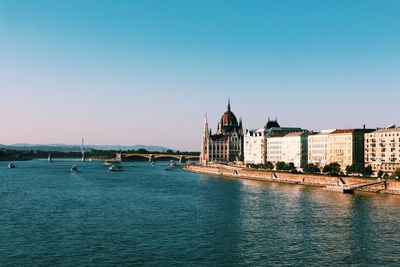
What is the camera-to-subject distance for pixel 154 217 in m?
43.4

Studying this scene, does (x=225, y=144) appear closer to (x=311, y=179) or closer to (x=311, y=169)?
(x=311, y=169)

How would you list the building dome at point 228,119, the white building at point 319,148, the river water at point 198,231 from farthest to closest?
the building dome at point 228,119 → the white building at point 319,148 → the river water at point 198,231

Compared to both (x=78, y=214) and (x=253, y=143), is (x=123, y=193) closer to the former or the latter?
(x=78, y=214)

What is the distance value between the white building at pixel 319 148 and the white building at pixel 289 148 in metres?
2.87

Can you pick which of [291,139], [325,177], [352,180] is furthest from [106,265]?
[291,139]

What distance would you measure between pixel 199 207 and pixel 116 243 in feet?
63.0

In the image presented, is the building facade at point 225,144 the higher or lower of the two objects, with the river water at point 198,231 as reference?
higher

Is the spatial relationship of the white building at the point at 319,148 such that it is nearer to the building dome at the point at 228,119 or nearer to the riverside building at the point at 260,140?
the riverside building at the point at 260,140

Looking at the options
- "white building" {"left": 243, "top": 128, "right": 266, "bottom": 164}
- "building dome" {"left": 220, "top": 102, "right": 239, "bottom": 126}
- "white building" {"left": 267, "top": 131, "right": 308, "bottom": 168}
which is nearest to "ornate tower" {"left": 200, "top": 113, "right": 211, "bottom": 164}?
"building dome" {"left": 220, "top": 102, "right": 239, "bottom": 126}

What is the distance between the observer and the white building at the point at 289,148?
4631 inches

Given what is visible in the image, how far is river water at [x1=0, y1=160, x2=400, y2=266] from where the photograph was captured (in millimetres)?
29234

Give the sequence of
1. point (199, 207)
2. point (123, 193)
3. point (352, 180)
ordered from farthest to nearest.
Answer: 1. point (352, 180)
2. point (123, 193)
3. point (199, 207)

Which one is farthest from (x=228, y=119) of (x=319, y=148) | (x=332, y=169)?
(x=332, y=169)

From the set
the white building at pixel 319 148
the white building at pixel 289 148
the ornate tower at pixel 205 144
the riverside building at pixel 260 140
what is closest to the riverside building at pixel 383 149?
the white building at pixel 319 148
